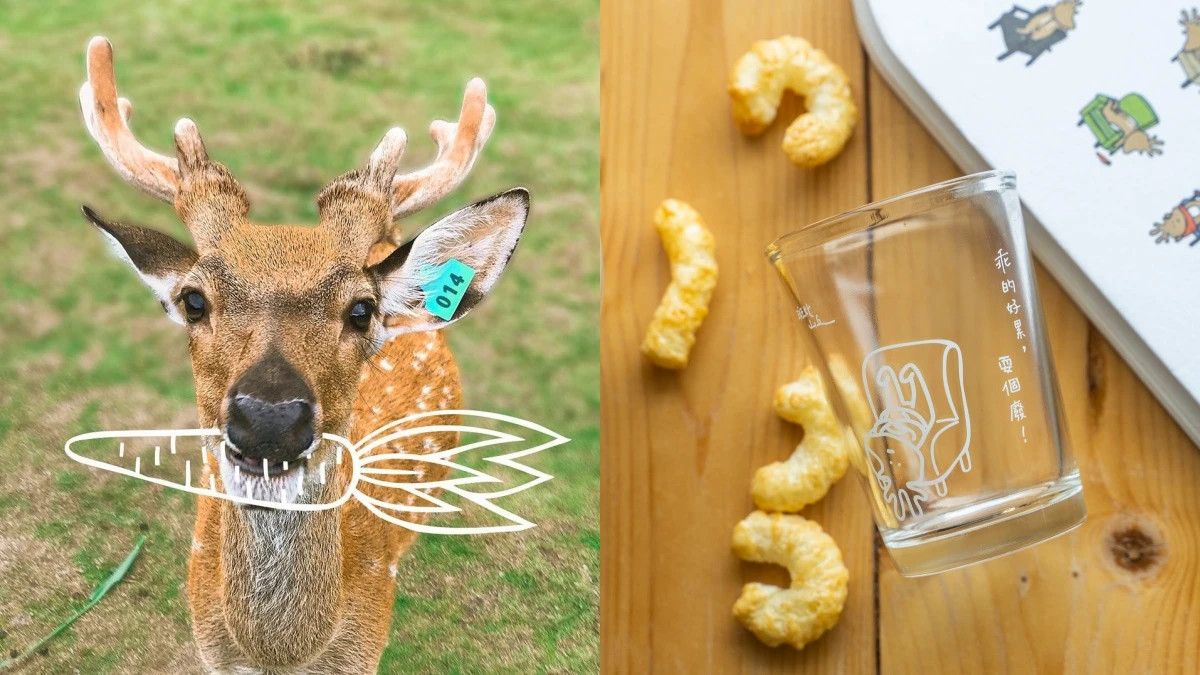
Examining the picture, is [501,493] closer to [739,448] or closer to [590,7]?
[739,448]

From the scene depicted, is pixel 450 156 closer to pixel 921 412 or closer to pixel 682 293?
pixel 682 293

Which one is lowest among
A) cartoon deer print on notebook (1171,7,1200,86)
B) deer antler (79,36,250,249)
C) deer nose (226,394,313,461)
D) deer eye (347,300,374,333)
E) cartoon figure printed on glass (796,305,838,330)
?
deer nose (226,394,313,461)

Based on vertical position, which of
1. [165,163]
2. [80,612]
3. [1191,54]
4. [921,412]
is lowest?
[80,612]

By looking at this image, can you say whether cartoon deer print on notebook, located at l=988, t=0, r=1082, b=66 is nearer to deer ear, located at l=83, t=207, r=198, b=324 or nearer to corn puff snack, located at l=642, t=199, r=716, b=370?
corn puff snack, located at l=642, t=199, r=716, b=370

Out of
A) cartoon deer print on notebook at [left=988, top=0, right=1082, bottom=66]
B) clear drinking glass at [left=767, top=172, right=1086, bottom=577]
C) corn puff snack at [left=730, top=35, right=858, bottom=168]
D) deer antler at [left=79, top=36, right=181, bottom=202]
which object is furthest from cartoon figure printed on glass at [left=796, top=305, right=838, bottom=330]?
deer antler at [left=79, top=36, right=181, bottom=202]

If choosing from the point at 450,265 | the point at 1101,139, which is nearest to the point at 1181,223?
the point at 1101,139

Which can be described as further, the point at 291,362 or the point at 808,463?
the point at 808,463
